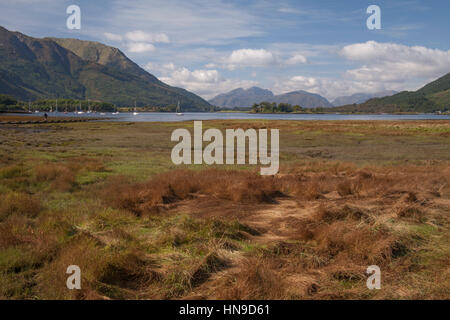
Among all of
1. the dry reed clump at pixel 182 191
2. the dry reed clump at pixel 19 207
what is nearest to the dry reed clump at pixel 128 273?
the dry reed clump at pixel 182 191

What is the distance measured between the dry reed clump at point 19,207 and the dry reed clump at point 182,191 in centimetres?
225

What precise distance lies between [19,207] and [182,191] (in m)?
5.42

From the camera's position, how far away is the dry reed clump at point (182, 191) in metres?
11.0

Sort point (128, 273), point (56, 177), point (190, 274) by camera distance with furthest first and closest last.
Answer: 1. point (56, 177)
2. point (128, 273)
3. point (190, 274)

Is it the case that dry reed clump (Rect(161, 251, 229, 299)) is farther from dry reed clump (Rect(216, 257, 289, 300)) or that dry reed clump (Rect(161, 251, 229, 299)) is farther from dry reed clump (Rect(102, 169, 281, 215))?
dry reed clump (Rect(102, 169, 281, 215))

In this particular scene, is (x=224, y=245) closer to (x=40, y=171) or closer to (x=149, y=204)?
(x=149, y=204)

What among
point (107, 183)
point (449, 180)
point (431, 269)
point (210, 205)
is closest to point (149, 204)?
point (210, 205)

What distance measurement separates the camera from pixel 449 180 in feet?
48.4

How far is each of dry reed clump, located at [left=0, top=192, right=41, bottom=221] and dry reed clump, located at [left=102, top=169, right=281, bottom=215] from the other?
2251mm

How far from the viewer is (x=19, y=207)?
9617mm

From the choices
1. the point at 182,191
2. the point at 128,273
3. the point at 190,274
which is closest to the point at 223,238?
the point at 190,274

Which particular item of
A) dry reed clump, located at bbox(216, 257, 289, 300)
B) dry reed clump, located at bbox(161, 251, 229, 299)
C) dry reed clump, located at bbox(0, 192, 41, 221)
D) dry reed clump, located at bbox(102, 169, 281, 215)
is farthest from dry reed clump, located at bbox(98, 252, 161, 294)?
dry reed clump, located at bbox(0, 192, 41, 221)

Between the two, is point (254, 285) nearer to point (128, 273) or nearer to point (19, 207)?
point (128, 273)

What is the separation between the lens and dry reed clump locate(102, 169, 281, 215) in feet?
36.1
